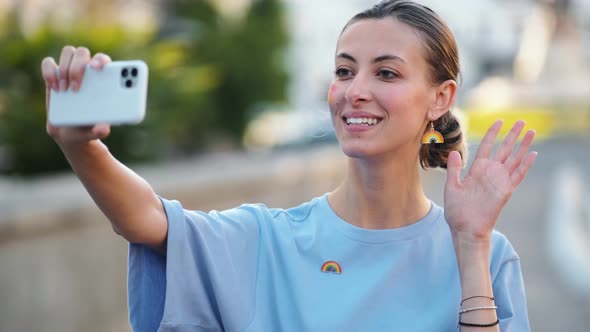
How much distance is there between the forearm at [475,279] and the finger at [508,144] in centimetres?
25

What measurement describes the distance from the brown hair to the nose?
21cm

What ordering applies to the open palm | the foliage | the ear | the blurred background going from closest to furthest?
the open palm < the ear < the blurred background < the foliage

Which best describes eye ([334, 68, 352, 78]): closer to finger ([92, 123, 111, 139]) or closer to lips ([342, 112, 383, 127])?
lips ([342, 112, 383, 127])

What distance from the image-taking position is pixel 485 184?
291 centimetres

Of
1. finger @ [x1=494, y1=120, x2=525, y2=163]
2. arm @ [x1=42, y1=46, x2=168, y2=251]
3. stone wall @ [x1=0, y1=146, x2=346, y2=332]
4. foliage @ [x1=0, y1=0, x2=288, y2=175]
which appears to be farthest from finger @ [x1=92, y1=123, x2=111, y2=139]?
foliage @ [x1=0, y1=0, x2=288, y2=175]

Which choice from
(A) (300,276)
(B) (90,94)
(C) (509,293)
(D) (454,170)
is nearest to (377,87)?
(D) (454,170)

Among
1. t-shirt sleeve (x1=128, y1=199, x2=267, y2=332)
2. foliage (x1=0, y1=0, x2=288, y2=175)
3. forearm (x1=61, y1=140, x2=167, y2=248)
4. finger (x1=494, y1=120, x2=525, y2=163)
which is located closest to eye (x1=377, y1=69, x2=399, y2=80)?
finger (x1=494, y1=120, x2=525, y2=163)

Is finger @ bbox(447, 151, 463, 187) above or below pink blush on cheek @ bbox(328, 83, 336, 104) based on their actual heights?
below

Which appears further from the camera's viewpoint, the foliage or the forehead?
the foliage

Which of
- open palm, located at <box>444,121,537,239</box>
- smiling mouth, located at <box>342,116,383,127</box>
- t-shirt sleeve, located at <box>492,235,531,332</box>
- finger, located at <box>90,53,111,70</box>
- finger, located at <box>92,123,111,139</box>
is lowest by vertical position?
→ t-shirt sleeve, located at <box>492,235,531,332</box>

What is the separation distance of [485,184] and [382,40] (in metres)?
0.49

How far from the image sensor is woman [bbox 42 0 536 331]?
2732 mm

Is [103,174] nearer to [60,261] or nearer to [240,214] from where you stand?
[240,214]

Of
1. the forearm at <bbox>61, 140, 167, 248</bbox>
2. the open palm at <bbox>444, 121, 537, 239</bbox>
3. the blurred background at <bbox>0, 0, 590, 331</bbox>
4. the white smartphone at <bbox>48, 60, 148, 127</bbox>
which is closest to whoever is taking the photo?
the white smartphone at <bbox>48, 60, 148, 127</bbox>
